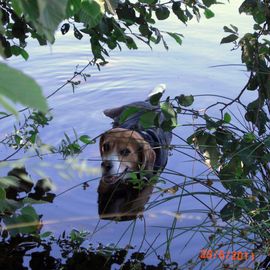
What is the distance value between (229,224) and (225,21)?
4.51m

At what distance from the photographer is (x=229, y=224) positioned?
57.5 inches

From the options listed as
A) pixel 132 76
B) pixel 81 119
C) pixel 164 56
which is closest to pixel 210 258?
pixel 81 119

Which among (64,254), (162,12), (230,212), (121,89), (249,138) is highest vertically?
(162,12)

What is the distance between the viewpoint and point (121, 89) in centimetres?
435

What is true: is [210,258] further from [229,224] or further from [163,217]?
[163,217]

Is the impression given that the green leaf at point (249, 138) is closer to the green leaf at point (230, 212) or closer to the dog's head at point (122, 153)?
the green leaf at point (230, 212)

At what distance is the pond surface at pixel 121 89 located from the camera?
8.33 feet

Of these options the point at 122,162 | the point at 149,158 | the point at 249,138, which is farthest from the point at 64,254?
the point at 249,138

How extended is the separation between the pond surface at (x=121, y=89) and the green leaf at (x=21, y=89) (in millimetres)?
2034

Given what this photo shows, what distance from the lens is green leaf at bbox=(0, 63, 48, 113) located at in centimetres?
23

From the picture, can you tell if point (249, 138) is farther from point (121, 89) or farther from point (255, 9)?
point (121, 89)

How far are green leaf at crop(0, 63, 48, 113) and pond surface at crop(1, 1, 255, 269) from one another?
2.03 meters

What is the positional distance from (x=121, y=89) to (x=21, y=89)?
413cm
